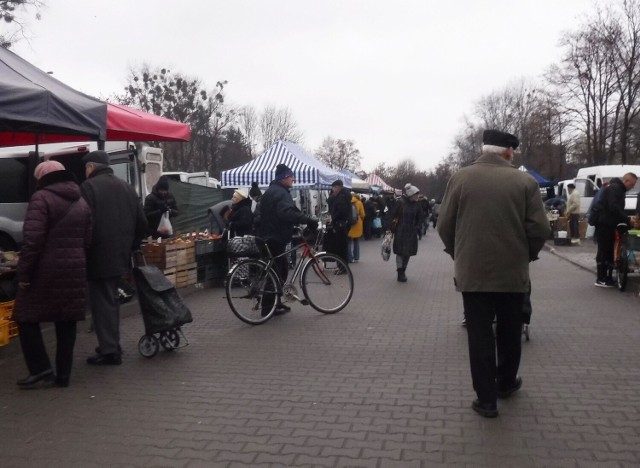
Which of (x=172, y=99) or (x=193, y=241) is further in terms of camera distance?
(x=172, y=99)

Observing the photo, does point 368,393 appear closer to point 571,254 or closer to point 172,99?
point 571,254

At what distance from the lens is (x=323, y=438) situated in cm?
445

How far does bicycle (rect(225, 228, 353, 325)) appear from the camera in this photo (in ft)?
27.3

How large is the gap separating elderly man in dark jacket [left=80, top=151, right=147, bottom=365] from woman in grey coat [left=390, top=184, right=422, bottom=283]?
22.6 ft

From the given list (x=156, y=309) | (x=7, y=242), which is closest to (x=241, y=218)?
(x=7, y=242)

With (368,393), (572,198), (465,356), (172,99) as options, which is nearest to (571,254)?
(572,198)

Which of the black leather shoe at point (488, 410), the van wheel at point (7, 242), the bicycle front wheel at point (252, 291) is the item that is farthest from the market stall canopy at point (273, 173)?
the black leather shoe at point (488, 410)

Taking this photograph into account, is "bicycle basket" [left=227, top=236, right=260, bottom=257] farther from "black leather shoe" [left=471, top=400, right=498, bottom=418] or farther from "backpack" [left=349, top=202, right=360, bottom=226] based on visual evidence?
"black leather shoe" [left=471, top=400, right=498, bottom=418]

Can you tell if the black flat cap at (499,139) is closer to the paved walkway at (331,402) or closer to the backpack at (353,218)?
the paved walkway at (331,402)

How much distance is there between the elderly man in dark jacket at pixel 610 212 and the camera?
1083 centimetres

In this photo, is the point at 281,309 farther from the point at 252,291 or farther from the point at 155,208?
the point at 155,208

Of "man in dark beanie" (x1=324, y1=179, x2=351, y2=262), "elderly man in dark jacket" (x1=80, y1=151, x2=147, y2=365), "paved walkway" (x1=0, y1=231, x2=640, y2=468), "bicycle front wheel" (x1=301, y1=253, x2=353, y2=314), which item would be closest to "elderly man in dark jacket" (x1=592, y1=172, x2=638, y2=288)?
"paved walkway" (x1=0, y1=231, x2=640, y2=468)

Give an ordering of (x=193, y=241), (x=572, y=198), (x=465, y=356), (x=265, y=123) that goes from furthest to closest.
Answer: (x=265, y=123) → (x=572, y=198) → (x=193, y=241) → (x=465, y=356)

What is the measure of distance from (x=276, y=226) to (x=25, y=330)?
369 centimetres
